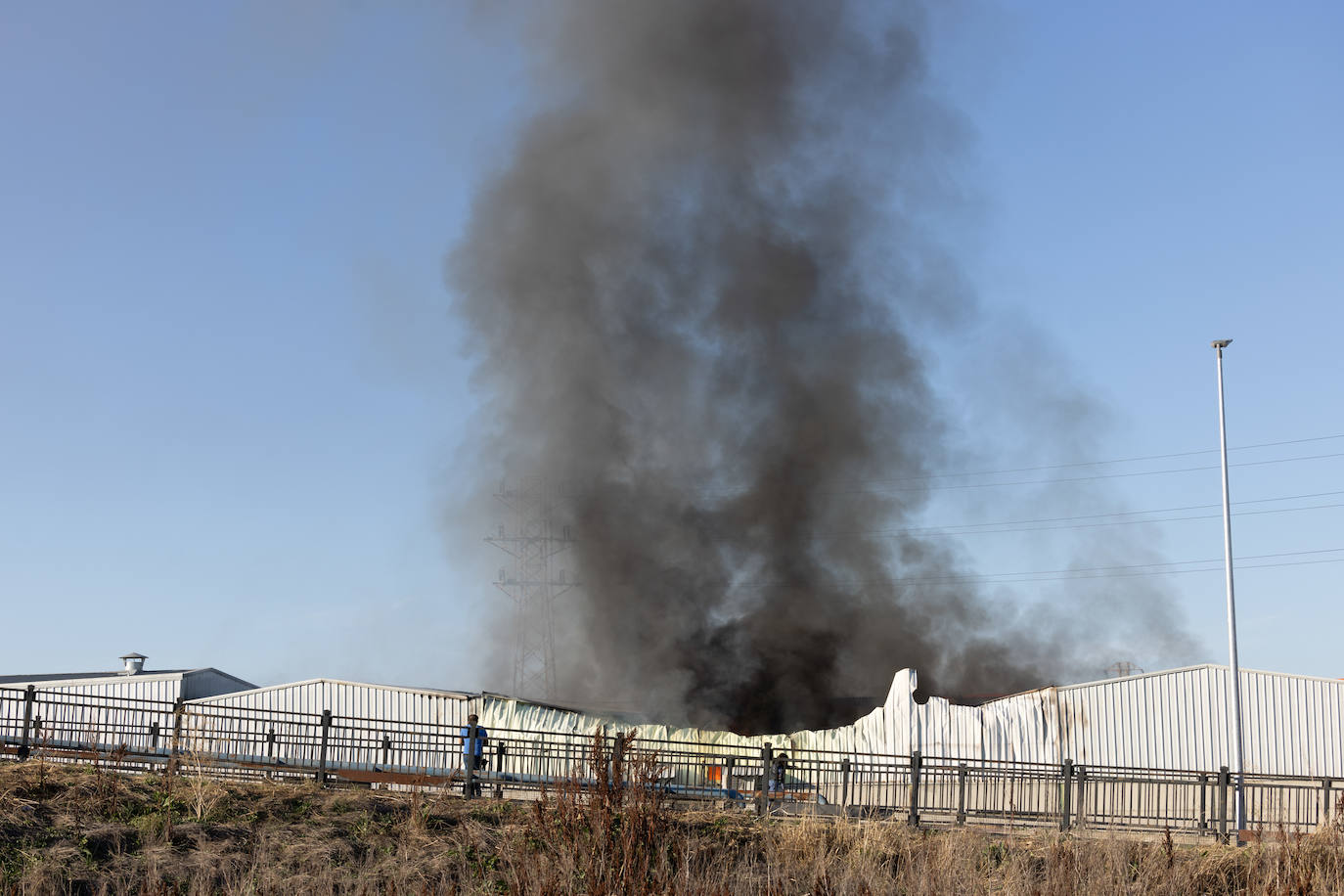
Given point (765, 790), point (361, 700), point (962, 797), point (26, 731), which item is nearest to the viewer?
point (26, 731)

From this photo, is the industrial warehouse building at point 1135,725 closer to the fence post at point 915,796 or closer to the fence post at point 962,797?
the fence post at point 962,797

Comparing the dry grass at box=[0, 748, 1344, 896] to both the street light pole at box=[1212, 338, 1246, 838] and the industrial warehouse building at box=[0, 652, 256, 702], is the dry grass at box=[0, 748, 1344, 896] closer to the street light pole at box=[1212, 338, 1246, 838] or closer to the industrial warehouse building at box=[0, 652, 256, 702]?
the street light pole at box=[1212, 338, 1246, 838]

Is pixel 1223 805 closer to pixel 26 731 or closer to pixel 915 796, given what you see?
pixel 915 796

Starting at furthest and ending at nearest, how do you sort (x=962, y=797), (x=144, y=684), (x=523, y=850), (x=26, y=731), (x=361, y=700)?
(x=144, y=684) < (x=361, y=700) < (x=962, y=797) < (x=26, y=731) < (x=523, y=850)

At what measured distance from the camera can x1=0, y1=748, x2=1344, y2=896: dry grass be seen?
9492 millimetres

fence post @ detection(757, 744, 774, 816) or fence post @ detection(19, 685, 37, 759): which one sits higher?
fence post @ detection(19, 685, 37, 759)

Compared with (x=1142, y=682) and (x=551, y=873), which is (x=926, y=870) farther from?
(x=1142, y=682)

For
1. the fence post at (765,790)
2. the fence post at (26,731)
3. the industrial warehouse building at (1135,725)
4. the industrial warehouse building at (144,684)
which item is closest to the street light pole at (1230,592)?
the industrial warehouse building at (1135,725)

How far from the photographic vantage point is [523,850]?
9.47 metres

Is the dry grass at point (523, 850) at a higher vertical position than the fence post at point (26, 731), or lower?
lower

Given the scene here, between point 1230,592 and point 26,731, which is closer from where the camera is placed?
point 26,731

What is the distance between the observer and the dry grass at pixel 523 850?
9.49m

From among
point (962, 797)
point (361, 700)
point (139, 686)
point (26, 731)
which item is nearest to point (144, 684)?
point (139, 686)

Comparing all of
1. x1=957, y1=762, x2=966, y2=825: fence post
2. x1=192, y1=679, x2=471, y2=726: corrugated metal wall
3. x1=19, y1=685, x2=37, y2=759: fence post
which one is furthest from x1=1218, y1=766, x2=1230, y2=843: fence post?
x1=192, y1=679, x2=471, y2=726: corrugated metal wall
